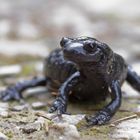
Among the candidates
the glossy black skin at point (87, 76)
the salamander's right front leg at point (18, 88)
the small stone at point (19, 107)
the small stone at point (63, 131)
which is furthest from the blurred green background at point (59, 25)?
the small stone at point (63, 131)

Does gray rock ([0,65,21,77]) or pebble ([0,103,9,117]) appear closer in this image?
pebble ([0,103,9,117])

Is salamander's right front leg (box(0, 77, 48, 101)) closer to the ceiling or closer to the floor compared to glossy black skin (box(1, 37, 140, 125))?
closer to the floor

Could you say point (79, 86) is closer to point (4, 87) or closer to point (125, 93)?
point (125, 93)

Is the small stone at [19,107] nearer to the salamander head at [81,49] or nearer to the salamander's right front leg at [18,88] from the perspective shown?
the salamander's right front leg at [18,88]

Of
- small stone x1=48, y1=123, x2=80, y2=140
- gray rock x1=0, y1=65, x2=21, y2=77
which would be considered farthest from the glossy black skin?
gray rock x1=0, y1=65, x2=21, y2=77

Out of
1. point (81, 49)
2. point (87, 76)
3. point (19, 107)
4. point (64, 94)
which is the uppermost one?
point (81, 49)

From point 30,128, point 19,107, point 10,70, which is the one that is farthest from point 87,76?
point 10,70

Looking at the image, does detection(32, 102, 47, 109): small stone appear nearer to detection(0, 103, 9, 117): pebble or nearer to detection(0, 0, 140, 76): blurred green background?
detection(0, 103, 9, 117): pebble

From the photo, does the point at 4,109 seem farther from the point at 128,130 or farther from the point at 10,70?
the point at 10,70
